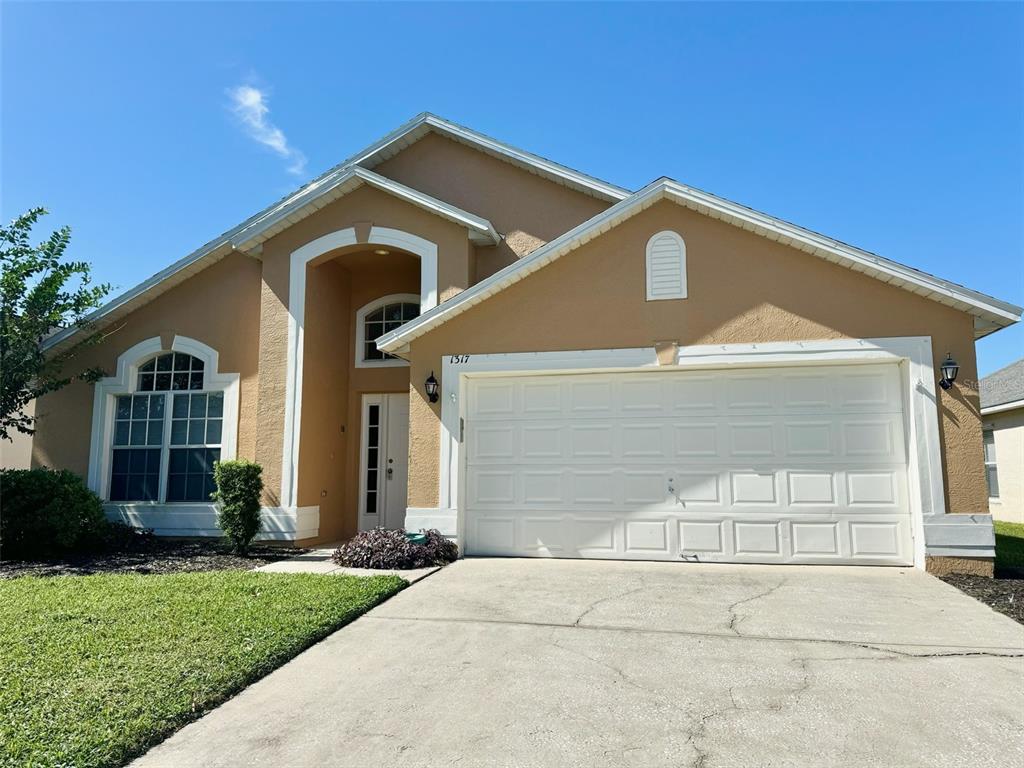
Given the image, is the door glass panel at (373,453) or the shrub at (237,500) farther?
the door glass panel at (373,453)

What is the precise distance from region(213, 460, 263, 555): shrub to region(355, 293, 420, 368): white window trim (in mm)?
3126

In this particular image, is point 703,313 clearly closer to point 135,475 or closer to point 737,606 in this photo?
point 737,606

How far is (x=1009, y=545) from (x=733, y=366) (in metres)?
7.07

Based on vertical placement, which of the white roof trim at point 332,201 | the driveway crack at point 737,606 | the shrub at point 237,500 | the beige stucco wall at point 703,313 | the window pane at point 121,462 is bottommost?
the driveway crack at point 737,606

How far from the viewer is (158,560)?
9641 mm

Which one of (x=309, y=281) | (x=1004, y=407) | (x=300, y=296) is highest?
(x=309, y=281)

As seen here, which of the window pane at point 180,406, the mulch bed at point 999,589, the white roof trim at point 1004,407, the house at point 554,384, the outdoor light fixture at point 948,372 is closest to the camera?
the mulch bed at point 999,589

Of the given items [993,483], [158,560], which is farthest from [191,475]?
[993,483]

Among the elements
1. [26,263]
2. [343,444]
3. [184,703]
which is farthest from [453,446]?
[26,263]

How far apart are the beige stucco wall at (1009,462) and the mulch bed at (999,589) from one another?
9.66 metres

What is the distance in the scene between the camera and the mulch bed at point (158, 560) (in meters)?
8.90

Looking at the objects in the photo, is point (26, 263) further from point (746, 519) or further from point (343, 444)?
point (746, 519)

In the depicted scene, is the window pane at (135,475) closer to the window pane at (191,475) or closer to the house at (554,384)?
the house at (554,384)

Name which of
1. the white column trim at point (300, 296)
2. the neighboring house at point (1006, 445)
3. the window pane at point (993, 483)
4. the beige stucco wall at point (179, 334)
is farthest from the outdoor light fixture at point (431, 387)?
the window pane at point (993, 483)
